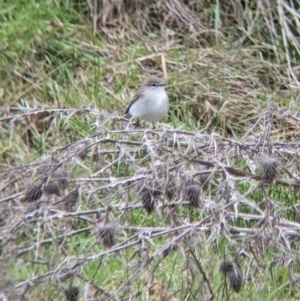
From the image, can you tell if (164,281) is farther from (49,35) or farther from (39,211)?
(49,35)

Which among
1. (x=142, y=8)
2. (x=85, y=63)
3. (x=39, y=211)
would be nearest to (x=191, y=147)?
(x=39, y=211)

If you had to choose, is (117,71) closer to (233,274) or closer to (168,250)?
(168,250)

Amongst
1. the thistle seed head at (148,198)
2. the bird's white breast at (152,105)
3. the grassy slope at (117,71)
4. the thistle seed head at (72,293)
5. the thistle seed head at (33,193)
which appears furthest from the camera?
the grassy slope at (117,71)

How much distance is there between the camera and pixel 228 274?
3.79 m

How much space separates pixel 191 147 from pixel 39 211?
597 millimetres

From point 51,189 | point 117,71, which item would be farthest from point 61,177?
point 117,71

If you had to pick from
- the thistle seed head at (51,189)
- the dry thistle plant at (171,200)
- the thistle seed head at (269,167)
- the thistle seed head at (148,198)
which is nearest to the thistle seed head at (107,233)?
the dry thistle plant at (171,200)

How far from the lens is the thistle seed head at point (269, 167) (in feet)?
→ 12.0

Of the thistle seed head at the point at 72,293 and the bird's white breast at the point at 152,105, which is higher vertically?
the thistle seed head at the point at 72,293

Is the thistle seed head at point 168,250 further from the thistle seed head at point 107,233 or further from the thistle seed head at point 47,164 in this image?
the thistle seed head at point 47,164

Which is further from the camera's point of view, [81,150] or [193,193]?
[81,150]

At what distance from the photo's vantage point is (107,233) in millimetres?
3641

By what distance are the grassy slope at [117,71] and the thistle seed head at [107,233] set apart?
2138 millimetres

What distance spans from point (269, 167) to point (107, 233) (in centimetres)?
60
